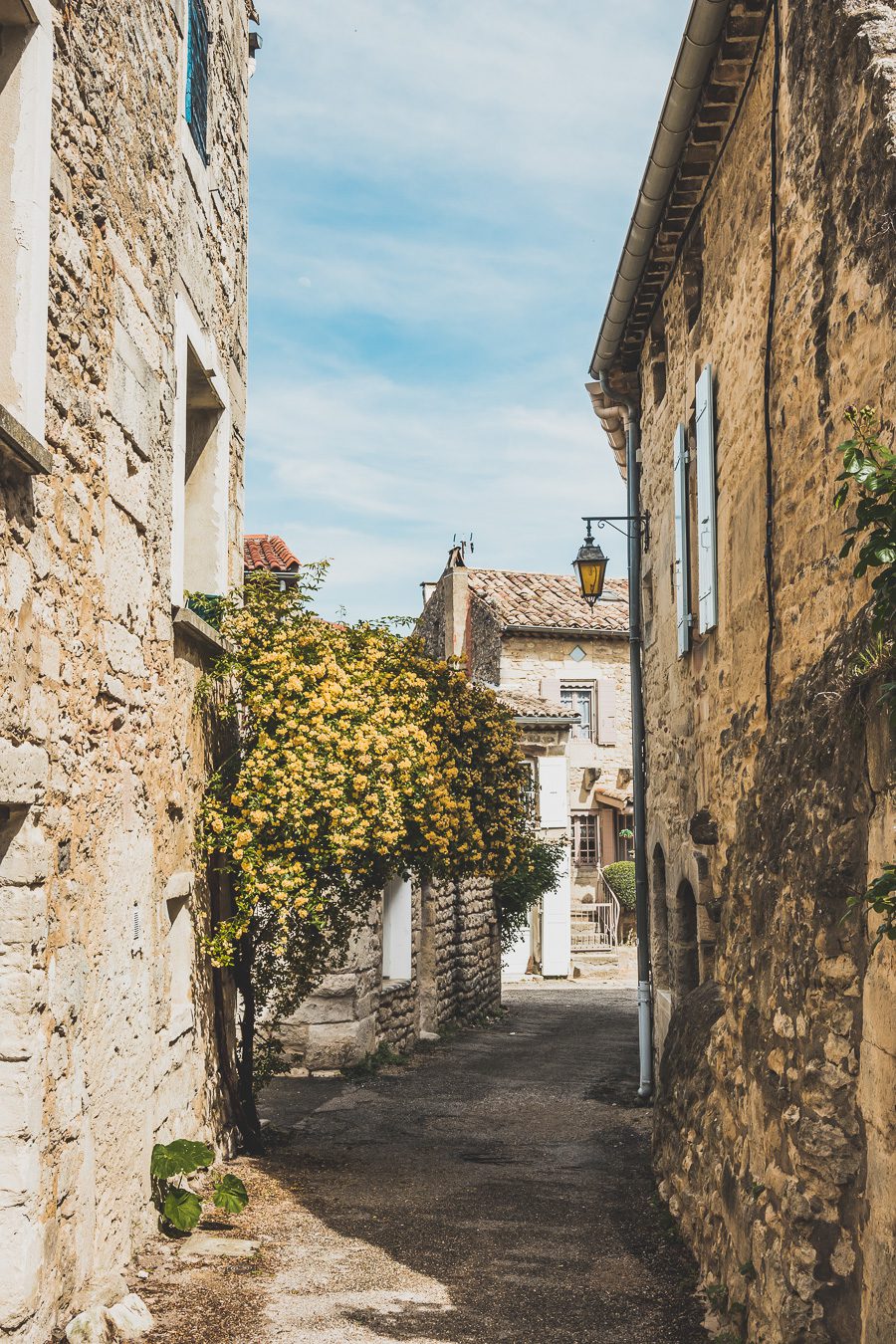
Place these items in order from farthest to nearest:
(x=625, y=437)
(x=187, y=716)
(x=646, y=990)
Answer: (x=625, y=437)
(x=646, y=990)
(x=187, y=716)

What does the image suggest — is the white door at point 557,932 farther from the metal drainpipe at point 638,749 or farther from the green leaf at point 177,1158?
the green leaf at point 177,1158

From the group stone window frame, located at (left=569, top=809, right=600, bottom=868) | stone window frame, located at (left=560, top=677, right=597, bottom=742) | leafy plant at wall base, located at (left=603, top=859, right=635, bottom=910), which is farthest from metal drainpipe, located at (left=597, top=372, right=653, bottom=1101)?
stone window frame, located at (left=569, top=809, right=600, bottom=868)

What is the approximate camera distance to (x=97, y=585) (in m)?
4.80

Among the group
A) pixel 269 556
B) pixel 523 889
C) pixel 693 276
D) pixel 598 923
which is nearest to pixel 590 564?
pixel 693 276

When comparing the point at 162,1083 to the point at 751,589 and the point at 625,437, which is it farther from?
the point at 625,437

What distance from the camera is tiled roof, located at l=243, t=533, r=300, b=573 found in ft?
43.1

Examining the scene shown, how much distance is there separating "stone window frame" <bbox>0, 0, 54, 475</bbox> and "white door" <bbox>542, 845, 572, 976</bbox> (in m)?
22.6

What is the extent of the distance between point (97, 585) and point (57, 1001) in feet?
5.06

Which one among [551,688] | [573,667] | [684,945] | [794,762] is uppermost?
[573,667]

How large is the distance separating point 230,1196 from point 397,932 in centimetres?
745

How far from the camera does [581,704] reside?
A: 30234 mm

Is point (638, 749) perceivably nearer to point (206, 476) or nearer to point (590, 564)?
point (590, 564)

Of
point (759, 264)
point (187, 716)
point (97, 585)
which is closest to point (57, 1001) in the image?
point (97, 585)

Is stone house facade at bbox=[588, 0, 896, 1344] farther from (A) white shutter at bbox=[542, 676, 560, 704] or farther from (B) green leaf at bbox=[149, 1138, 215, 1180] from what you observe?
(A) white shutter at bbox=[542, 676, 560, 704]
